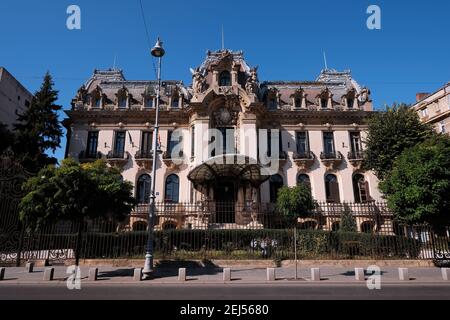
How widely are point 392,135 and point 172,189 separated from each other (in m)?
21.1

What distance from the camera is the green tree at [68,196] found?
496 inches

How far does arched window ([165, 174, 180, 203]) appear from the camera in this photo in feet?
93.9

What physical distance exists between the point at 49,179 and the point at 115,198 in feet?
9.85

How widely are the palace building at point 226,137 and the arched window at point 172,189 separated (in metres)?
0.10

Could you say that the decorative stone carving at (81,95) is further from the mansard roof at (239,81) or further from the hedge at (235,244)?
the hedge at (235,244)

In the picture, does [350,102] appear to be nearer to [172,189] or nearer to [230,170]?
[230,170]

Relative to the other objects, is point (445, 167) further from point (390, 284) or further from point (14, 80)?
point (14, 80)

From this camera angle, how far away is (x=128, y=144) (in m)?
30.1

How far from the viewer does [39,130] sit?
87.0 ft

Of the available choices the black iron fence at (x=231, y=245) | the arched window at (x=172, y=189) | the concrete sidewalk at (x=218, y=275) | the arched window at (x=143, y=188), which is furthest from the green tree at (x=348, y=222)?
the arched window at (x=143, y=188)

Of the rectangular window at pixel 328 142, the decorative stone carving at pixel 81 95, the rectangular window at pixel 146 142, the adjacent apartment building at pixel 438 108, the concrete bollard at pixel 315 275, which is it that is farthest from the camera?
the adjacent apartment building at pixel 438 108

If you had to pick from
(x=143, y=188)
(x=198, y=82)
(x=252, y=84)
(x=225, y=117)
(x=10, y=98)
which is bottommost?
(x=143, y=188)

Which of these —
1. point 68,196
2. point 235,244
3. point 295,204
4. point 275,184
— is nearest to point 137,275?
point 68,196
